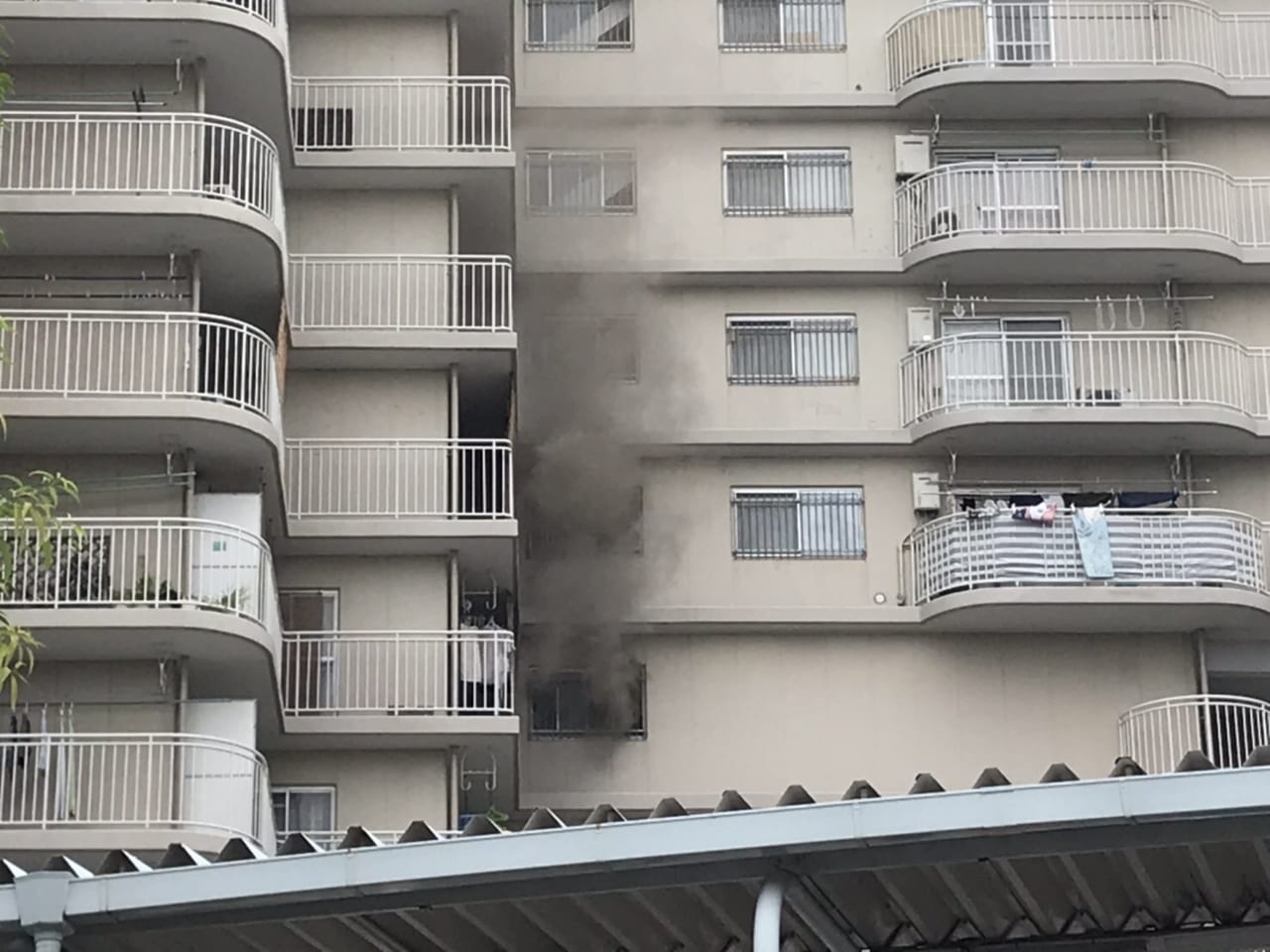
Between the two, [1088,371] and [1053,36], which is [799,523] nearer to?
[1088,371]

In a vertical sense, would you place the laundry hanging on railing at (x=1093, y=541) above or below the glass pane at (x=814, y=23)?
below

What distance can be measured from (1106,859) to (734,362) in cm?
2512

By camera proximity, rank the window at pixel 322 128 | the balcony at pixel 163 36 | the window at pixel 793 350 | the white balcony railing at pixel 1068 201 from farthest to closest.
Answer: the window at pixel 793 350 → the white balcony railing at pixel 1068 201 → the window at pixel 322 128 → the balcony at pixel 163 36

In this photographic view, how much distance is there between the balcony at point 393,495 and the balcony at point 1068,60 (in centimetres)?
921

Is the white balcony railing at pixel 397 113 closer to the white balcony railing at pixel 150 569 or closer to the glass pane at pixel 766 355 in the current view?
the glass pane at pixel 766 355

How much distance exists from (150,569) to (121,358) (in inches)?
106

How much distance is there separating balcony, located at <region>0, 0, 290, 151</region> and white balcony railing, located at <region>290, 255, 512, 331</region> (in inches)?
139

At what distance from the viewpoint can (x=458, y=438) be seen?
3834 centimetres

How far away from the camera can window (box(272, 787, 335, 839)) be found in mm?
35844

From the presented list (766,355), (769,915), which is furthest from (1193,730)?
(769,915)

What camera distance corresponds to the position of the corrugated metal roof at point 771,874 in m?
14.6

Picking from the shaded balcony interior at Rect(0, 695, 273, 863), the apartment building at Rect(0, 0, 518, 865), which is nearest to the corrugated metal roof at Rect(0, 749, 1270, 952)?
the shaded balcony interior at Rect(0, 695, 273, 863)

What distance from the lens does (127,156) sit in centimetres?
3375

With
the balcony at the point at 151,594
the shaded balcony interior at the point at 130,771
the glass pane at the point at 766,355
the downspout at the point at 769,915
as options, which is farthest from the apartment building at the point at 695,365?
the downspout at the point at 769,915
